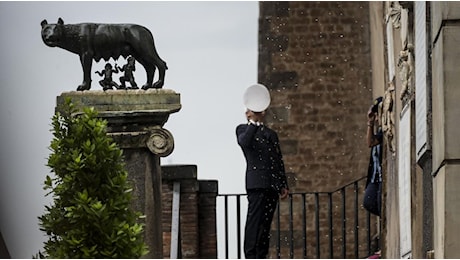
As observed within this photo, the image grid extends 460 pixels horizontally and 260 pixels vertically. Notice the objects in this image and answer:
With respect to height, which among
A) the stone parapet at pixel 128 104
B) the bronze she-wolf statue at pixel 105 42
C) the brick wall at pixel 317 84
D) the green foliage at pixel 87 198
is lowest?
the green foliage at pixel 87 198

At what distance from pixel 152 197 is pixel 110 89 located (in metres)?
0.84

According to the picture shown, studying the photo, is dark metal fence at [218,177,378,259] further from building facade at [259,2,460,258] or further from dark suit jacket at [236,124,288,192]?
dark suit jacket at [236,124,288,192]

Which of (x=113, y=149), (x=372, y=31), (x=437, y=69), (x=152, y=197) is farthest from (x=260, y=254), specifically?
(x=372, y=31)

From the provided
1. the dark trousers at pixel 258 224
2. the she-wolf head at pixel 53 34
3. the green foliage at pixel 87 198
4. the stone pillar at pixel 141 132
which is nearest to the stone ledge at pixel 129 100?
the stone pillar at pixel 141 132

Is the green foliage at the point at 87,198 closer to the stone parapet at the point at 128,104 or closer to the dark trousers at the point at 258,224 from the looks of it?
the stone parapet at the point at 128,104

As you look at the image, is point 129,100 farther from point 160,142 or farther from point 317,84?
point 317,84

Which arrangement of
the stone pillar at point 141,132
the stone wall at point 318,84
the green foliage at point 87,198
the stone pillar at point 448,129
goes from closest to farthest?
the green foliage at point 87,198
the stone pillar at point 448,129
the stone pillar at point 141,132
the stone wall at point 318,84

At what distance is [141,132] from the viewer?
1575 centimetres

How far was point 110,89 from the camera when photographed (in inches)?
626

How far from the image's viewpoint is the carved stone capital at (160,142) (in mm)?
15719

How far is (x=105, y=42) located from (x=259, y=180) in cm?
152

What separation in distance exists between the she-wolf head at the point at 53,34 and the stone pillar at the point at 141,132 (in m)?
0.57

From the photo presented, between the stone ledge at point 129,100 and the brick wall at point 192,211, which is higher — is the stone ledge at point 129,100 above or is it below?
above

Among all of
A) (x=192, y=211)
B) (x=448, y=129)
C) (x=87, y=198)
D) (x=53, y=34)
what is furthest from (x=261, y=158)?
(x=87, y=198)
